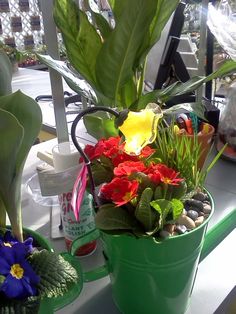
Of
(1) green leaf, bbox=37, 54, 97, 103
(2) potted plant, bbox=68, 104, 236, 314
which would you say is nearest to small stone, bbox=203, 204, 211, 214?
(2) potted plant, bbox=68, 104, 236, 314

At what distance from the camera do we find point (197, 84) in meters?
0.49

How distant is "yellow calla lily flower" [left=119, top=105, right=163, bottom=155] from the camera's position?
269 millimetres

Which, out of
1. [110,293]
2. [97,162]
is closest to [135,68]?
[97,162]

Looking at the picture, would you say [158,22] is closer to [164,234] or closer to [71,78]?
[71,78]

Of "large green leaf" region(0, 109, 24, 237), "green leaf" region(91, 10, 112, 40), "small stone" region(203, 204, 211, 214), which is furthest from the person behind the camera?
"green leaf" region(91, 10, 112, 40)

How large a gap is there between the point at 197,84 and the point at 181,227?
0.24 m

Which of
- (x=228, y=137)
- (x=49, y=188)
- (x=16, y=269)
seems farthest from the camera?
(x=228, y=137)

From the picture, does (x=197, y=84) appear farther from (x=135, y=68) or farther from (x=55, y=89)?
(x=55, y=89)

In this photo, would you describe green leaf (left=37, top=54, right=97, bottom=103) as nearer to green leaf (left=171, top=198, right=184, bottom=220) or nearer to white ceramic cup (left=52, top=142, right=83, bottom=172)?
white ceramic cup (left=52, top=142, right=83, bottom=172)

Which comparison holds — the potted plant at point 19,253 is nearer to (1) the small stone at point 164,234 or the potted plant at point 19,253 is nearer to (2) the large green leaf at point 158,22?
(1) the small stone at point 164,234

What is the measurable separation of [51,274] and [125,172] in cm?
11

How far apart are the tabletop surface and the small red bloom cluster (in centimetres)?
16

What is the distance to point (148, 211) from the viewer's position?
0.97 feet

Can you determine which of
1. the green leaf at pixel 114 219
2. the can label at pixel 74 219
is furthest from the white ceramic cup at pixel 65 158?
the green leaf at pixel 114 219
